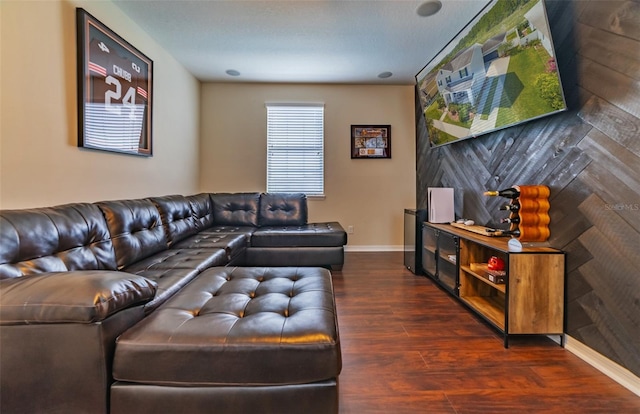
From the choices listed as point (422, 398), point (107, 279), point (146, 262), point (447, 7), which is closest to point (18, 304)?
point (107, 279)

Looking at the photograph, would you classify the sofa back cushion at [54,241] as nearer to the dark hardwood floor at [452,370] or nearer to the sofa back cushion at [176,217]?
the sofa back cushion at [176,217]

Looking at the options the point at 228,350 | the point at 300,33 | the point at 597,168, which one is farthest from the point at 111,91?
the point at 597,168

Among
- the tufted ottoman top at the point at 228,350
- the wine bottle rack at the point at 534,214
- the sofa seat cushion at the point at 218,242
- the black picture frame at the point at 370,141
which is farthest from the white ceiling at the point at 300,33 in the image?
the tufted ottoman top at the point at 228,350

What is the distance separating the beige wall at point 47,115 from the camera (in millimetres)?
1548

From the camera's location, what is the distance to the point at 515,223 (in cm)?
186

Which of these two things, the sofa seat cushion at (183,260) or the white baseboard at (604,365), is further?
the sofa seat cushion at (183,260)

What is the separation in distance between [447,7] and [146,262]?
3158mm

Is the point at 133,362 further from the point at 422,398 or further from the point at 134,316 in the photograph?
the point at 422,398

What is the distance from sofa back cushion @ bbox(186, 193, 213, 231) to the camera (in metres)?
3.16

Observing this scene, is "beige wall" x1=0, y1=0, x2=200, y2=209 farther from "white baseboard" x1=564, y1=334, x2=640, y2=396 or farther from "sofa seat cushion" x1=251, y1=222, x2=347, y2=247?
"white baseboard" x1=564, y1=334, x2=640, y2=396

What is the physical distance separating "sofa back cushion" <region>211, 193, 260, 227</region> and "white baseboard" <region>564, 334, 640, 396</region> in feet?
10.3

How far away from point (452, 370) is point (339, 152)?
3.25 m

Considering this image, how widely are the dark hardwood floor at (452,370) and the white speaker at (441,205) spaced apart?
0.96 m

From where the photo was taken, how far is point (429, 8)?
238 cm
